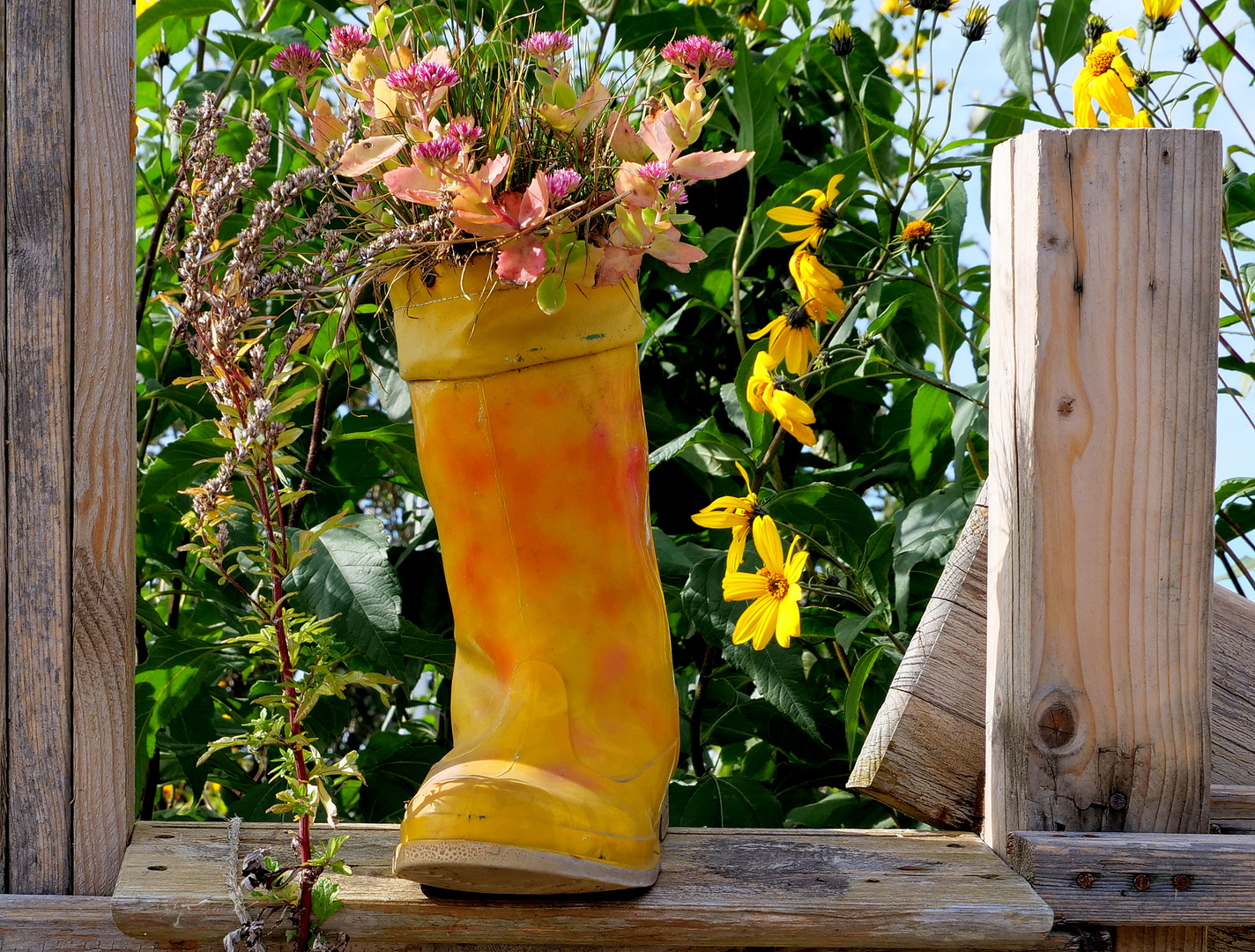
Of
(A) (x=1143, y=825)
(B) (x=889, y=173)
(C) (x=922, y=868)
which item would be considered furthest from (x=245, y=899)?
(B) (x=889, y=173)

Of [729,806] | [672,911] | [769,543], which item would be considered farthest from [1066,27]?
[672,911]

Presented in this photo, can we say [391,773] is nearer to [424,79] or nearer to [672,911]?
[672,911]

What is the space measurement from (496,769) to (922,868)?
31cm

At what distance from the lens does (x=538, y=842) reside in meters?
0.72

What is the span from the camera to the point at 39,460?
812mm

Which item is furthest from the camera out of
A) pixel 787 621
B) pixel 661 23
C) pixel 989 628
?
pixel 661 23

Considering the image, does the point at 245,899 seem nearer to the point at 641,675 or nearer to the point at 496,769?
the point at 496,769

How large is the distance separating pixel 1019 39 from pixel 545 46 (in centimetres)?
70

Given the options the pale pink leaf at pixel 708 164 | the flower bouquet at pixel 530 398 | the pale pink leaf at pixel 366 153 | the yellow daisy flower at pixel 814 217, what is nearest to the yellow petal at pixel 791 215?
the yellow daisy flower at pixel 814 217

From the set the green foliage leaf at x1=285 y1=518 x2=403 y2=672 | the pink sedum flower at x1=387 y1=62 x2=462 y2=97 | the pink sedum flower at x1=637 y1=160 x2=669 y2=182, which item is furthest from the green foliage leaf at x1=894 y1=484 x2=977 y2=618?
the pink sedum flower at x1=387 y1=62 x2=462 y2=97

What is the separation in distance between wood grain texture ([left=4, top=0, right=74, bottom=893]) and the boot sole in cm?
26

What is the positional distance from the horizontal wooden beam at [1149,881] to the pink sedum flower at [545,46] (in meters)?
0.62

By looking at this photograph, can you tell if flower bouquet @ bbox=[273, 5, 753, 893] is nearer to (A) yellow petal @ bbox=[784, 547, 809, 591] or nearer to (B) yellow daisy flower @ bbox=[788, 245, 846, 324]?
(A) yellow petal @ bbox=[784, 547, 809, 591]

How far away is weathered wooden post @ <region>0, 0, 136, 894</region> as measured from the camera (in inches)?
31.9
